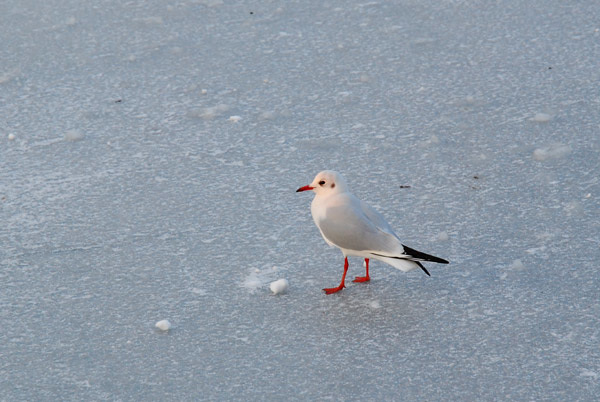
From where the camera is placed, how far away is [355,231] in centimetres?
Answer: 292

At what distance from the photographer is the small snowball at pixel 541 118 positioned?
4180 millimetres

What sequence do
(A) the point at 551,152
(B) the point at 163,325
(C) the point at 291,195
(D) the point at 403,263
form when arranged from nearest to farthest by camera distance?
1. (B) the point at 163,325
2. (D) the point at 403,263
3. (C) the point at 291,195
4. (A) the point at 551,152

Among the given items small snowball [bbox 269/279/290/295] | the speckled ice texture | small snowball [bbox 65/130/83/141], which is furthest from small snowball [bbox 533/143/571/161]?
small snowball [bbox 65/130/83/141]

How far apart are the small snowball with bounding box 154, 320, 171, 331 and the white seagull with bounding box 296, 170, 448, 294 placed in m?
0.57

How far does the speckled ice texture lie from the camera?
2639mm

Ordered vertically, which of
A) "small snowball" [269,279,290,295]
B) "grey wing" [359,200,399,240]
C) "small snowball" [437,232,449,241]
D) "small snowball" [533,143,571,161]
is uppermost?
"grey wing" [359,200,399,240]

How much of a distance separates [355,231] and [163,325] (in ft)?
2.31

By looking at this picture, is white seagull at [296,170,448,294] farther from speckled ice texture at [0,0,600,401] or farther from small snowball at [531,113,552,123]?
small snowball at [531,113,552,123]

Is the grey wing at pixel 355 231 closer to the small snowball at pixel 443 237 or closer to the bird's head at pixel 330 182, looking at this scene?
the bird's head at pixel 330 182

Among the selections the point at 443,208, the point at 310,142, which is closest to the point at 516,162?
the point at 443,208

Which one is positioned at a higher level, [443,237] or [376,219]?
[376,219]

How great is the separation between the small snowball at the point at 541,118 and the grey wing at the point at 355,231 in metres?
1.55

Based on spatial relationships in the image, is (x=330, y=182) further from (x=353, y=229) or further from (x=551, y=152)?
(x=551, y=152)

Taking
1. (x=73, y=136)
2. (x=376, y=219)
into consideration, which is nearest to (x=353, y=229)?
(x=376, y=219)
